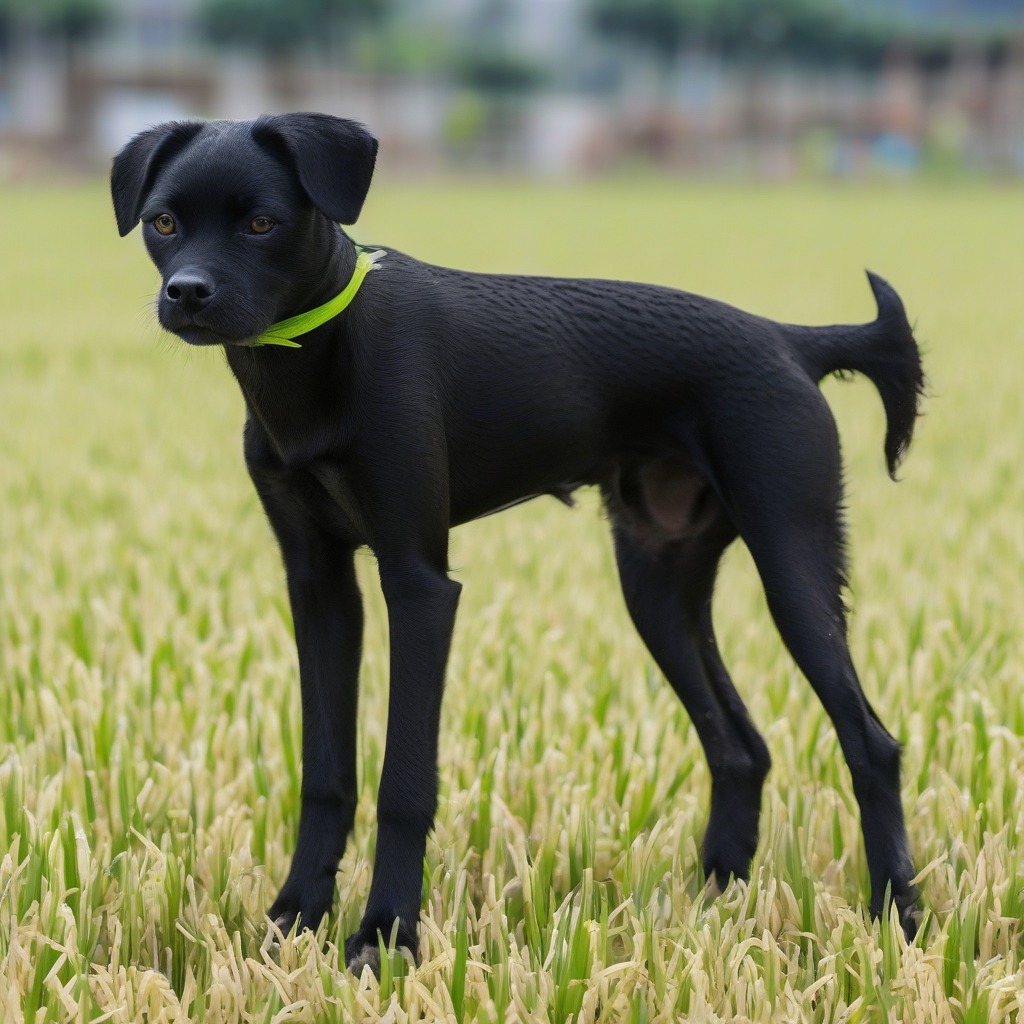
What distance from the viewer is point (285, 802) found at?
345 centimetres

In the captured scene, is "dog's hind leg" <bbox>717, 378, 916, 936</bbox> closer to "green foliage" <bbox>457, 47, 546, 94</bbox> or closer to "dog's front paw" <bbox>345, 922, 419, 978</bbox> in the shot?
"dog's front paw" <bbox>345, 922, 419, 978</bbox>

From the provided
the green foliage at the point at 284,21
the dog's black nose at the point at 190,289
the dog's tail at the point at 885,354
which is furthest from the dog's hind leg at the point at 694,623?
the green foliage at the point at 284,21

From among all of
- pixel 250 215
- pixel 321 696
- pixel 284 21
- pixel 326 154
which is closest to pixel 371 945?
pixel 321 696

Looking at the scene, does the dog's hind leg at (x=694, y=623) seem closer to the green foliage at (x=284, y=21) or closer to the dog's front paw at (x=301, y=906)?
the dog's front paw at (x=301, y=906)

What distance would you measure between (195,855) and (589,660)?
1.91 m

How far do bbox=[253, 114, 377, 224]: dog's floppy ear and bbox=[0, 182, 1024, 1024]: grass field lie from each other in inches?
19.4

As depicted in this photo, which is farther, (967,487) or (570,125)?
(570,125)

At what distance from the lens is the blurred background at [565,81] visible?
7931cm

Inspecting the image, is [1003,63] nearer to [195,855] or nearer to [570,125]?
[570,125]

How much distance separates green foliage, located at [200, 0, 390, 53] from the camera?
315ft

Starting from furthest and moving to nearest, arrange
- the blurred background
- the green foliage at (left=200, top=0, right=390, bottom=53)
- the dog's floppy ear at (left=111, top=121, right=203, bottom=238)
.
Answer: the green foliage at (left=200, top=0, right=390, bottom=53)
the blurred background
the dog's floppy ear at (left=111, top=121, right=203, bottom=238)

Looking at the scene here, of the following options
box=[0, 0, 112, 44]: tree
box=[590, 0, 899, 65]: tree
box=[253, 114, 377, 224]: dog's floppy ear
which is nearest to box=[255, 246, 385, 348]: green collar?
Answer: box=[253, 114, 377, 224]: dog's floppy ear

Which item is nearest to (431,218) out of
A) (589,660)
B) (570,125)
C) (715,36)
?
(589,660)

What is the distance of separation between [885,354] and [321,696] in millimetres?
1494
